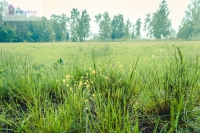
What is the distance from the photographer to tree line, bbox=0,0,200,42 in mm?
40000

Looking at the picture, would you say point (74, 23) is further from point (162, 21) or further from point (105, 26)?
point (162, 21)

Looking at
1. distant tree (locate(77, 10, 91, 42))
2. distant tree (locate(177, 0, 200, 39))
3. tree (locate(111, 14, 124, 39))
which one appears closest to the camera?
distant tree (locate(177, 0, 200, 39))

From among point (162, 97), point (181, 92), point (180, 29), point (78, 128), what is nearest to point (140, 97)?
point (162, 97)

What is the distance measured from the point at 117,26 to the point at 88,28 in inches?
410

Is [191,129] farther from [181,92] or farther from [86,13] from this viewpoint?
[86,13]

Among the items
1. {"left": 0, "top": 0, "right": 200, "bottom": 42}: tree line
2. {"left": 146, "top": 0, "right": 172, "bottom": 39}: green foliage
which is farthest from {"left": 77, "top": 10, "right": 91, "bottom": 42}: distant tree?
{"left": 146, "top": 0, "right": 172, "bottom": 39}: green foliage

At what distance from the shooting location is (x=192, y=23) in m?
40.3

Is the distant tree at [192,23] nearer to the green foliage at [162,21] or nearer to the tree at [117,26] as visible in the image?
the green foliage at [162,21]

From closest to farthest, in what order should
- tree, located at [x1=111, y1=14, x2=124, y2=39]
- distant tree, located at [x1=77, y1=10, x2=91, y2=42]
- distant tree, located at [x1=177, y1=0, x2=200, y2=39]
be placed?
distant tree, located at [x1=177, y1=0, x2=200, y2=39] < distant tree, located at [x1=77, y1=10, x2=91, y2=42] < tree, located at [x1=111, y1=14, x2=124, y2=39]

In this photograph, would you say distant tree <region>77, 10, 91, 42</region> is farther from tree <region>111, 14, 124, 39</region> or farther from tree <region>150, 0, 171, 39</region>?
tree <region>150, 0, 171, 39</region>

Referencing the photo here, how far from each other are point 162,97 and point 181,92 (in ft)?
0.49

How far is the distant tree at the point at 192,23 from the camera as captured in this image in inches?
1502

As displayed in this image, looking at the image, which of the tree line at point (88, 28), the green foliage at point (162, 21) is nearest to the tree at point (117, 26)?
the tree line at point (88, 28)

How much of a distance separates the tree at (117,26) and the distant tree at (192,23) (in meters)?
18.4
